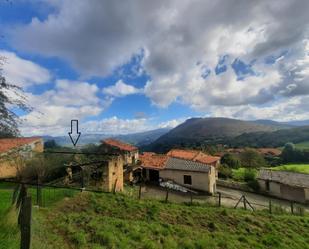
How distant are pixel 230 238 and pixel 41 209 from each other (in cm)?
891

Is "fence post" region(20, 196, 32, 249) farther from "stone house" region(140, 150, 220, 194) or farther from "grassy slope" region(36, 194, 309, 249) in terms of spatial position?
"stone house" region(140, 150, 220, 194)

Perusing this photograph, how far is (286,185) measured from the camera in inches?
1416

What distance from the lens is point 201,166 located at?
108ft

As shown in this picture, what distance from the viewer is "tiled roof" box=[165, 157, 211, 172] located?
107 ft

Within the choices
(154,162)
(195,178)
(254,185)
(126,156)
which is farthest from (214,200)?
(126,156)

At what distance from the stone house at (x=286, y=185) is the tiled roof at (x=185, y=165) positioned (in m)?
11.7

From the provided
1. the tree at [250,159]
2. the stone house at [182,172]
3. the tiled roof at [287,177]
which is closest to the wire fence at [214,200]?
the stone house at [182,172]

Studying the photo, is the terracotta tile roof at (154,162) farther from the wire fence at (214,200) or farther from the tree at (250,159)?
the tree at (250,159)

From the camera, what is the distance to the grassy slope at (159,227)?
9312mm

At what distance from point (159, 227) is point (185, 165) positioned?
22788 mm

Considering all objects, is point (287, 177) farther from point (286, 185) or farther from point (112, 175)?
point (112, 175)

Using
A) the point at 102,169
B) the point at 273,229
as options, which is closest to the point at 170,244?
the point at 273,229

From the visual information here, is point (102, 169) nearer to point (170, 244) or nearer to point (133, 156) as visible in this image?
point (170, 244)

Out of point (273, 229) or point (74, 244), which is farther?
point (273, 229)
